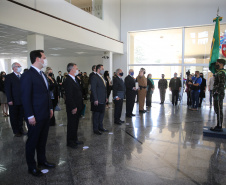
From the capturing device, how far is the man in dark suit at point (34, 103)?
2.42 meters

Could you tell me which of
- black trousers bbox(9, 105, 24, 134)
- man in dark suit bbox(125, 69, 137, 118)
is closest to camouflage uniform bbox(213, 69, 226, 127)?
man in dark suit bbox(125, 69, 137, 118)

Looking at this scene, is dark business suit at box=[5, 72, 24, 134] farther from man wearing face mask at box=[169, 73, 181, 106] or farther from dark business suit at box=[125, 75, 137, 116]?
man wearing face mask at box=[169, 73, 181, 106]

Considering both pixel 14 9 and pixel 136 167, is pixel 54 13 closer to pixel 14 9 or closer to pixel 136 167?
pixel 14 9

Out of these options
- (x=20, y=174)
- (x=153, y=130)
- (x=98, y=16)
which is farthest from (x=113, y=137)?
(x=98, y=16)

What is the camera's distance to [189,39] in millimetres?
9977

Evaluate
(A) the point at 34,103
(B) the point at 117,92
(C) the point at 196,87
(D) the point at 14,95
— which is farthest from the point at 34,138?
(C) the point at 196,87

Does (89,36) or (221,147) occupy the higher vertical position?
(89,36)

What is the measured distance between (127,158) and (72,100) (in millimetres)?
Result: 1405

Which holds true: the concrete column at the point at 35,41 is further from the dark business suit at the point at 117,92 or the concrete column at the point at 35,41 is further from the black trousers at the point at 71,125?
the black trousers at the point at 71,125

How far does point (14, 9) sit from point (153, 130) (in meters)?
4.56

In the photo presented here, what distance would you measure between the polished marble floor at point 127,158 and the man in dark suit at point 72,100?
277mm

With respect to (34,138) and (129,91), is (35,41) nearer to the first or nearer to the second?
(129,91)

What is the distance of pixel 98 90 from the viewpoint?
425cm

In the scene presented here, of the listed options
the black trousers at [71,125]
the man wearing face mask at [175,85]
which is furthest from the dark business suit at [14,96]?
the man wearing face mask at [175,85]
